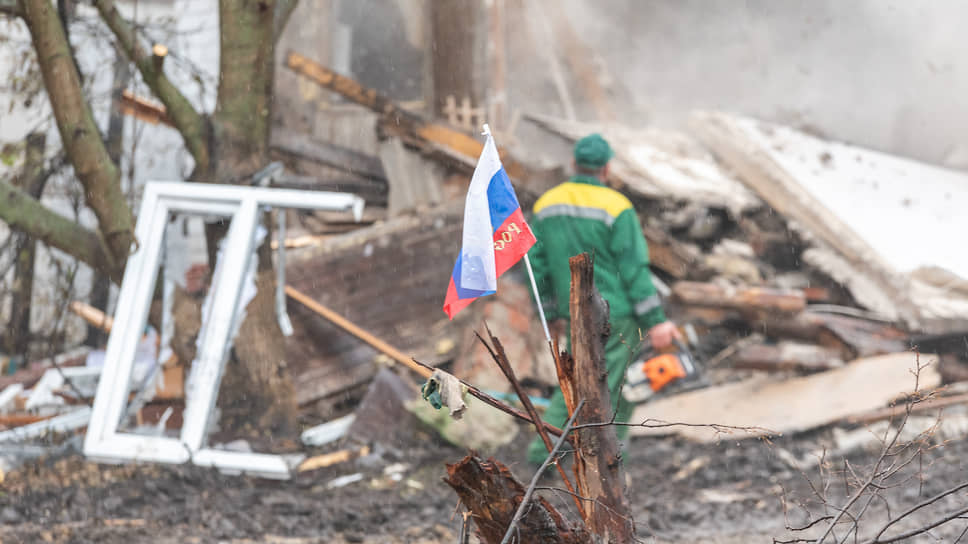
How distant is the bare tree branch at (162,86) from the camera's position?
4.95m

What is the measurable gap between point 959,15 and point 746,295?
552cm

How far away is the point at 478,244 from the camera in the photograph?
80.8 inches

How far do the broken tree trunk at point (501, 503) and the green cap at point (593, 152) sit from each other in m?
2.93

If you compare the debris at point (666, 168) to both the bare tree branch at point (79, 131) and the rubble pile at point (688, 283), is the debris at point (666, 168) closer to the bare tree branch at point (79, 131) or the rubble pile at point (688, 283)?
the rubble pile at point (688, 283)

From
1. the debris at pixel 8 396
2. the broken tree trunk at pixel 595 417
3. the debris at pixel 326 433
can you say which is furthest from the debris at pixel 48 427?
the broken tree trunk at pixel 595 417

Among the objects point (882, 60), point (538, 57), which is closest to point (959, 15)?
point (882, 60)

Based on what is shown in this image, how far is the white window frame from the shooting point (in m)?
4.64

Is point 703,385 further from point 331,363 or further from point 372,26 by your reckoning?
point 372,26

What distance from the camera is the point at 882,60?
34.6 ft

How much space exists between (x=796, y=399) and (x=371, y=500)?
309cm

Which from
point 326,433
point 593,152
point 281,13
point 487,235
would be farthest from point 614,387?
point 281,13

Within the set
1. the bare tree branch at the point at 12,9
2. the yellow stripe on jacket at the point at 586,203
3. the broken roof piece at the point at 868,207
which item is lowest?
the broken roof piece at the point at 868,207

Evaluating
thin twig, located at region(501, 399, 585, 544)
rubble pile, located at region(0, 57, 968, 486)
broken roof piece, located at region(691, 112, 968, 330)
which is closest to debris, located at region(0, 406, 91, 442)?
rubble pile, located at region(0, 57, 968, 486)

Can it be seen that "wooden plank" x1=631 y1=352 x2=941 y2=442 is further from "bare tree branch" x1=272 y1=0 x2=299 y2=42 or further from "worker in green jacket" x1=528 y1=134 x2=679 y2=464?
"bare tree branch" x1=272 y1=0 x2=299 y2=42
